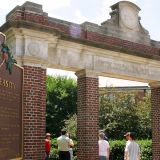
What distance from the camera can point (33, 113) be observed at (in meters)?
10.9

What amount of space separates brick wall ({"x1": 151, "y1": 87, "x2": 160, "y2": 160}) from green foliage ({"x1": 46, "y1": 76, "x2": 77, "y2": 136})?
18.1m

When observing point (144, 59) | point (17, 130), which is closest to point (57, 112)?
point (144, 59)

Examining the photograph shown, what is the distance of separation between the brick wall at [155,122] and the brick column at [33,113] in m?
5.94

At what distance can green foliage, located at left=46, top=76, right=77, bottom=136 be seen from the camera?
33750 millimetres

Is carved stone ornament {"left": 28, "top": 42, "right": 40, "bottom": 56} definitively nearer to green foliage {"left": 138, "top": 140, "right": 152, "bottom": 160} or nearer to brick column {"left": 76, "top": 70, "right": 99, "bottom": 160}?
brick column {"left": 76, "top": 70, "right": 99, "bottom": 160}

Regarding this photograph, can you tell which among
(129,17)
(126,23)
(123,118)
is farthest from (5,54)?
(123,118)

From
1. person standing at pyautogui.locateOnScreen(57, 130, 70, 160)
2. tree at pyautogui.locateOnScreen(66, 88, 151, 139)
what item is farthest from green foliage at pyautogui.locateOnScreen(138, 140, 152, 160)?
tree at pyautogui.locateOnScreen(66, 88, 151, 139)

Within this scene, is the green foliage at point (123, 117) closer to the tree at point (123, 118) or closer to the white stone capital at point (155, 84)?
the tree at point (123, 118)

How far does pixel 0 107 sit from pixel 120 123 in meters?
24.4

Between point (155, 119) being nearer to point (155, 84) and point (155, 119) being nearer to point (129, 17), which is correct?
point (155, 84)

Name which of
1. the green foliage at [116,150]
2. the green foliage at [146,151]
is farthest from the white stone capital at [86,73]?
the green foliage at [116,150]

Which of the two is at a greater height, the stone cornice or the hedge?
the stone cornice

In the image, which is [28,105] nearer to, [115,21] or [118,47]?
[118,47]

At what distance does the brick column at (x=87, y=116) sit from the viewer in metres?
12.7
